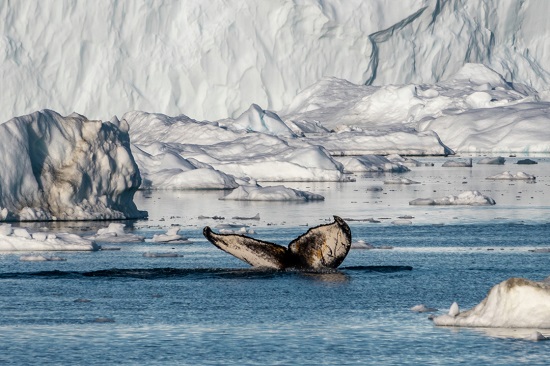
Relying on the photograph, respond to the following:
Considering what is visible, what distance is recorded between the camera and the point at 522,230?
72.5 feet

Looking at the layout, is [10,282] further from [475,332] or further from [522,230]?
[522,230]

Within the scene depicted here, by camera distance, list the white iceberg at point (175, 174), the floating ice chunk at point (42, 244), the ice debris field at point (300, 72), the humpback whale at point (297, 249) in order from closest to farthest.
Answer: the humpback whale at point (297, 249) → the floating ice chunk at point (42, 244) → the white iceberg at point (175, 174) → the ice debris field at point (300, 72)

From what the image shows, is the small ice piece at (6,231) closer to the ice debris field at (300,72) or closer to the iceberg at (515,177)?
A: the iceberg at (515,177)

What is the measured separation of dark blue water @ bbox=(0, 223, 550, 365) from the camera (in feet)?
32.0

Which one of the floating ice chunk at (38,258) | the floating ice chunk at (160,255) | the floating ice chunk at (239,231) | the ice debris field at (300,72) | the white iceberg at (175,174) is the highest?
the ice debris field at (300,72)

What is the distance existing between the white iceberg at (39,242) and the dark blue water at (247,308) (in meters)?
0.35

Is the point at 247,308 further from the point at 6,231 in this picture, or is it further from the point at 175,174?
the point at 175,174

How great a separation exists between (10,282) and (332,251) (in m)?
3.73

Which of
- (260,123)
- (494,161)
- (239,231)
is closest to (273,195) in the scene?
(239,231)

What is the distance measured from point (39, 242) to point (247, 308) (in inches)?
258

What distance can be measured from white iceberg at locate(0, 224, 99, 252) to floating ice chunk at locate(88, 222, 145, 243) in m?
1.32

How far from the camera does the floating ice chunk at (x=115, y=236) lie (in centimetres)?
1972

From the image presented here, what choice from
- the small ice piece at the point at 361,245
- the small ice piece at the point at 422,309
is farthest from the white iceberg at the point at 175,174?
the small ice piece at the point at 422,309

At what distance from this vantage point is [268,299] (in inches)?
506
